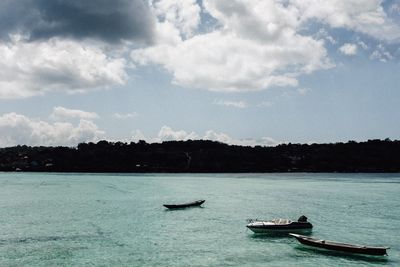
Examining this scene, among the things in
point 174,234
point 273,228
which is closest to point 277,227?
point 273,228

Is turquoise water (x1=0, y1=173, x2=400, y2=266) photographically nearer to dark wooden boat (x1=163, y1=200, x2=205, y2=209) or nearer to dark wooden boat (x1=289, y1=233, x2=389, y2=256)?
dark wooden boat (x1=289, y1=233, x2=389, y2=256)

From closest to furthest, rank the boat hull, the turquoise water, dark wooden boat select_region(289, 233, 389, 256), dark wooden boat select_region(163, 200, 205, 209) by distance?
the turquoise water, dark wooden boat select_region(289, 233, 389, 256), the boat hull, dark wooden boat select_region(163, 200, 205, 209)

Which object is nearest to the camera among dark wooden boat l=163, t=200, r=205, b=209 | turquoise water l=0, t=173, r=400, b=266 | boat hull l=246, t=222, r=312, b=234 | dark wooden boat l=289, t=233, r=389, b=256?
turquoise water l=0, t=173, r=400, b=266

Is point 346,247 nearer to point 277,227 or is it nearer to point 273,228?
point 277,227

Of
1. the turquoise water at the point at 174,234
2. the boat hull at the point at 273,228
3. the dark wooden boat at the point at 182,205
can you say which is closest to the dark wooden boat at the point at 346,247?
the turquoise water at the point at 174,234

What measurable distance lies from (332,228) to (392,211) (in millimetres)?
29515

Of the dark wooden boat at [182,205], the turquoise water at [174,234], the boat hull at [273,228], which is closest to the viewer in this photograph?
the turquoise water at [174,234]

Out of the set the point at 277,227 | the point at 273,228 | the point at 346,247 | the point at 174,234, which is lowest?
the point at 174,234

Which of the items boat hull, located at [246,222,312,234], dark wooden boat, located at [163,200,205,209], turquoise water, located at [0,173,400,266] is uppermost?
dark wooden boat, located at [163,200,205,209]

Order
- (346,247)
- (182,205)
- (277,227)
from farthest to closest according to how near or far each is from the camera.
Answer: (182,205) → (277,227) → (346,247)

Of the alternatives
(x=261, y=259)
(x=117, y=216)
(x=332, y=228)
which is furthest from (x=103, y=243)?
(x=332, y=228)

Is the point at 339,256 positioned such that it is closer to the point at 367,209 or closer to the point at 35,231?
the point at 35,231

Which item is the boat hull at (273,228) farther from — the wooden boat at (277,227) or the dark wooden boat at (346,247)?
the dark wooden boat at (346,247)

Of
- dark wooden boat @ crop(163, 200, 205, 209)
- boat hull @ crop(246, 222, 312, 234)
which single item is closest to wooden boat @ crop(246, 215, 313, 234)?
boat hull @ crop(246, 222, 312, 234)
